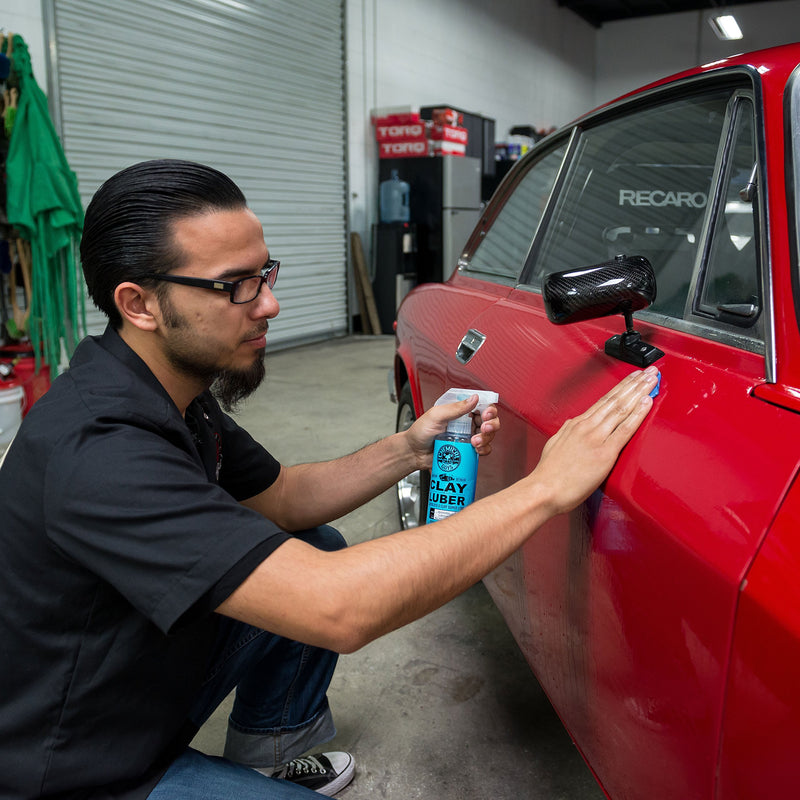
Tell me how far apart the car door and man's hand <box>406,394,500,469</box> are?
62 mm

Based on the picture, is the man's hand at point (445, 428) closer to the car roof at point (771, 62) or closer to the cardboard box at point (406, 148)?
the car roof at point (771, 62)

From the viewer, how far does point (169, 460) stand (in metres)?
1.06

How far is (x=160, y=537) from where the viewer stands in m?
0.99

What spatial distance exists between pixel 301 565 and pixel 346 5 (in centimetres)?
843

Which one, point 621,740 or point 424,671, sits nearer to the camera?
point 621,740

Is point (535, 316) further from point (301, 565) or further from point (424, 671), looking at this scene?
point (424, 671)

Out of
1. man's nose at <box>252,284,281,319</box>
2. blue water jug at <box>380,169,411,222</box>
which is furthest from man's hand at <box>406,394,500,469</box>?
blue water jug at <box>380,169,411,222</box>

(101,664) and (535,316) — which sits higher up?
(535,316)

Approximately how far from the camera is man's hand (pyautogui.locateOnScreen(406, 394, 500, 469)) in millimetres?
1438

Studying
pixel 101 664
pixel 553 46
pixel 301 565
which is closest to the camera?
pixel 301 565

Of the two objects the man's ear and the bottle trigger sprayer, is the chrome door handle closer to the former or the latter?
the bottle trigger sprayer

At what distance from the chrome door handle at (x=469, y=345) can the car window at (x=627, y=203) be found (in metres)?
0.23

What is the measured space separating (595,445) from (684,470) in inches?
6.8

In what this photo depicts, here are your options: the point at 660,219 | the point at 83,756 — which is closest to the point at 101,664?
the point at 83,756
